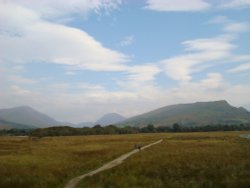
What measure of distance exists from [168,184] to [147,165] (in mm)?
13207

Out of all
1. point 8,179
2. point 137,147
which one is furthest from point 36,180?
point 137,147

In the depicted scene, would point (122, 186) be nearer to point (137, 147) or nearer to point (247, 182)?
point (247, 182)

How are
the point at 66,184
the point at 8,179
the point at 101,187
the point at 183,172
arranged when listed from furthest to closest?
the point at 183,172 < the point at 8,179 < the point at 66,184 < the point at 101,187

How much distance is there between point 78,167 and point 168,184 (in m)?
15.2

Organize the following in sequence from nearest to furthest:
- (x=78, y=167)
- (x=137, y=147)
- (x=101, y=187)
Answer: (x=101, y=187)
(x=78, y=167)
(x=137, y=147)

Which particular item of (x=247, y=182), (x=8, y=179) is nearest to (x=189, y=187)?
(x=247, y=182)

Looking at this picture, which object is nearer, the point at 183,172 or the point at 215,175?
the point at 215,175

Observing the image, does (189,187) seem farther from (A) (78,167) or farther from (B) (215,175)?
(A) (78,167)

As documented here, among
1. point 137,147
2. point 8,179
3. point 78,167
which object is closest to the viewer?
point 8,179

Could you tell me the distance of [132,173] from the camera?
1451 inches

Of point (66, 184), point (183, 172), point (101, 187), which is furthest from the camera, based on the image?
point (183, 172)

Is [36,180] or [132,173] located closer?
[36,180]

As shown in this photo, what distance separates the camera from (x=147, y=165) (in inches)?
1698

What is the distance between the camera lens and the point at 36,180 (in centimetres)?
3206
